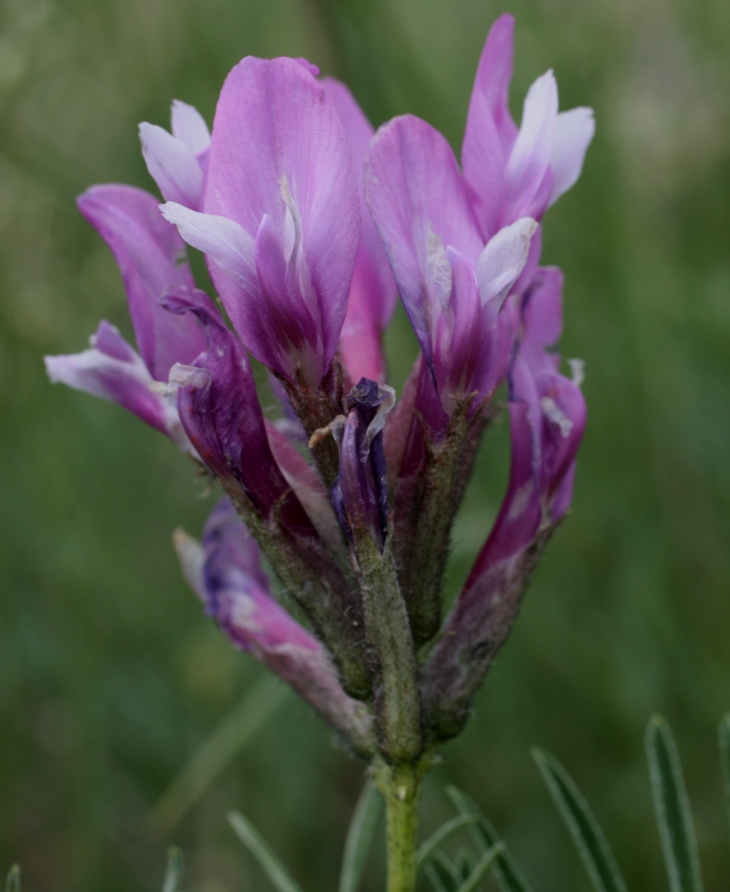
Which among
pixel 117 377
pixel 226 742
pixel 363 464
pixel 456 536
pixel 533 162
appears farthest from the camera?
pixel 456 536

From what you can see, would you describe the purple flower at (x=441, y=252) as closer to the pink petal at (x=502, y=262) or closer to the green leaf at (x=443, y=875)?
the pink petal at (x=502, y=262)

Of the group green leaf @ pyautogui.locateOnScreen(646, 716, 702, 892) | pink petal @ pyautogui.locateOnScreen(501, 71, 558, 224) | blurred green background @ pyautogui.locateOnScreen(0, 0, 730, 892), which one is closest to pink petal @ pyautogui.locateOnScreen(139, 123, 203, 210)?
pink petal @ pyautogui.locateOnScreen(501, 71, 558, 224)

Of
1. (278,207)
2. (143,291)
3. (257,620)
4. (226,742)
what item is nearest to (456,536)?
(226,742)

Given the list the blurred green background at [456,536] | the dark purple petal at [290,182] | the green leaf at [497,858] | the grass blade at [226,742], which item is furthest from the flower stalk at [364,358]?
the blurred green background at [456,536]

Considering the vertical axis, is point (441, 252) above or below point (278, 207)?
below

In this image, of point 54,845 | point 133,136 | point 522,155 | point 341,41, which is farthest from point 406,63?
point 54,845

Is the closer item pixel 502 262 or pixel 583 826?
pixel 502 262

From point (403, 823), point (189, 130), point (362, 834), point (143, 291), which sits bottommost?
point (362, 834)

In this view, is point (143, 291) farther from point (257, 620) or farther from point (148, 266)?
point (257, 620)
